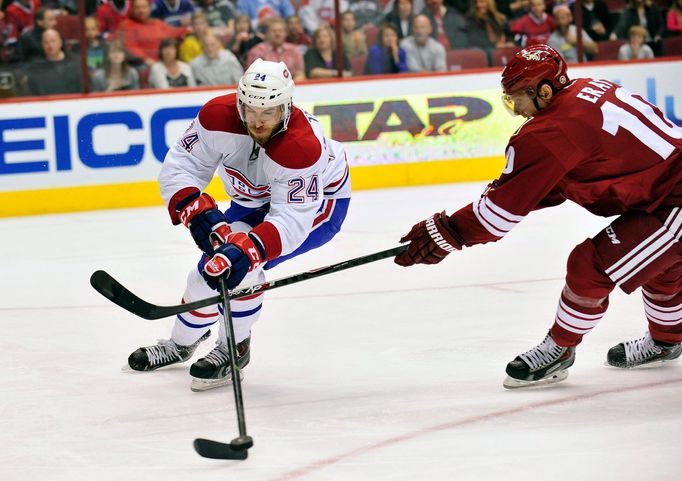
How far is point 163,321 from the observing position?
4.14 meters

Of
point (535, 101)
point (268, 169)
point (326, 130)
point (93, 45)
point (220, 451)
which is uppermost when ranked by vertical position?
point (535, 101)

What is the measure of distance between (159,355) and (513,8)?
18.4ft

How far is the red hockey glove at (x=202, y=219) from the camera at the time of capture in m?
3.12

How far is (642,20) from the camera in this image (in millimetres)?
8719

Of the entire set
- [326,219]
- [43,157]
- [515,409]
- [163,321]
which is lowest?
[43,157]

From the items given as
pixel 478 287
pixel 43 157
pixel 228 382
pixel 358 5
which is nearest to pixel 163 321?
pixel 228 382

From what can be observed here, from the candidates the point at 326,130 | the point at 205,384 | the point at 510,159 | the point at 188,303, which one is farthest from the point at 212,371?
the point at 326,130

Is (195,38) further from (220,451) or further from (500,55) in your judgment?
(220,451)

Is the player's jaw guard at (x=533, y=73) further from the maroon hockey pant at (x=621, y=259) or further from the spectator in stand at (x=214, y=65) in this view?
the spectator in stand at (x=214, y=65)

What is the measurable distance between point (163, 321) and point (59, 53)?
11.7 ft

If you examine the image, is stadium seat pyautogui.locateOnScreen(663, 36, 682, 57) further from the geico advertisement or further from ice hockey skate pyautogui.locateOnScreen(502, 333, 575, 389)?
→ ice hockey skate pyautogui.locateOnScreen(502, 333, 575, 389)

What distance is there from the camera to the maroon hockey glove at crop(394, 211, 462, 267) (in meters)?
3.05

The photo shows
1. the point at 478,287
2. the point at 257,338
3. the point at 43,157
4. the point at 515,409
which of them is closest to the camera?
the point at 515,409

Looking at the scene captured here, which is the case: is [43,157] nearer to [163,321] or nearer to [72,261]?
[72,261]
